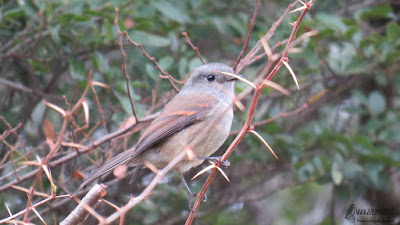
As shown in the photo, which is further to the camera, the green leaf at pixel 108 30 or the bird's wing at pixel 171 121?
the green leaf at pixel 108 30

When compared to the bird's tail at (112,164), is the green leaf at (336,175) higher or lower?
lower

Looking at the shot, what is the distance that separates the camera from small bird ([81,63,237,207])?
3.79 meters

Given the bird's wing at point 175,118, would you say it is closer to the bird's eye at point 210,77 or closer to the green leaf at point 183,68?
the bird's eye at point 210,77

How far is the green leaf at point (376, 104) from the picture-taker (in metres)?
5.05

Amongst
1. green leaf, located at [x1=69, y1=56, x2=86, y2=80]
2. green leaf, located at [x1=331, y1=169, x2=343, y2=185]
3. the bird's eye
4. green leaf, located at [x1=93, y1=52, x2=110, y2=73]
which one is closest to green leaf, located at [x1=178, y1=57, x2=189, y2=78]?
the bird's eye

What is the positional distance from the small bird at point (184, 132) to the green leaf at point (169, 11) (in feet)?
2.32

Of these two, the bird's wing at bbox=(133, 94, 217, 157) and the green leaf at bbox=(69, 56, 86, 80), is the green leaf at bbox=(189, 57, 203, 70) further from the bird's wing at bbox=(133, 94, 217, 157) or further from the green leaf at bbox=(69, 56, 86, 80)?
the green leaf at bbox=(69, 56, 86, 80)

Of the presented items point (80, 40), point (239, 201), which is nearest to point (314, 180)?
point (239, 201)

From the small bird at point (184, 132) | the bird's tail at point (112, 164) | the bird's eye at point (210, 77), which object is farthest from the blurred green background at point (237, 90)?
the bird's tail at point (112, 164)

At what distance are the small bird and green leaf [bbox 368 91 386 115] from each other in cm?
161

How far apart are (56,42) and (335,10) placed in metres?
3.45

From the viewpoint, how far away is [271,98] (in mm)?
5590

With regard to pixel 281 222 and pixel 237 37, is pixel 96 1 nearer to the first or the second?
pixel 237 37

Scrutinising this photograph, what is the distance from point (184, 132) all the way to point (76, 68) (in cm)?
129
